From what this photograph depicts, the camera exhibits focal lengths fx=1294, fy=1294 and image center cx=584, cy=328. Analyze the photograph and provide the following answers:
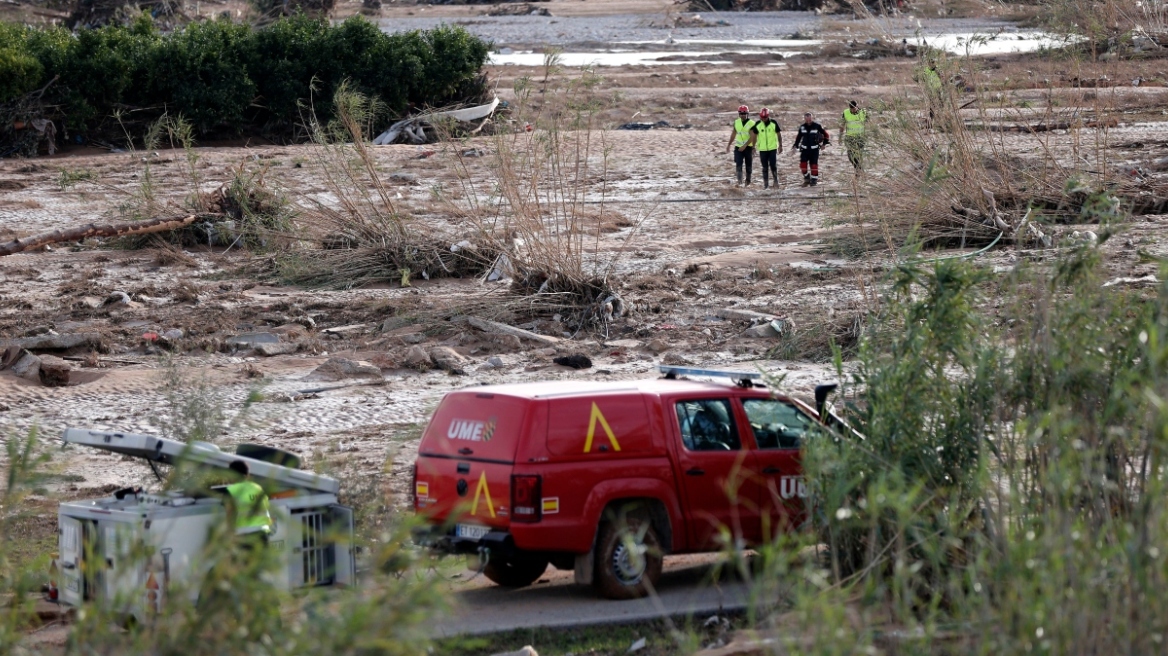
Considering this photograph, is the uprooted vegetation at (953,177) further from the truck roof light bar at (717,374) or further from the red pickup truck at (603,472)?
the red pickup truck at (603,472)

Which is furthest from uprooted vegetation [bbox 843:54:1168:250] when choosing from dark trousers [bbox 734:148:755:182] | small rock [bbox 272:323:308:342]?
small rock [bbox 272:323:308:342]

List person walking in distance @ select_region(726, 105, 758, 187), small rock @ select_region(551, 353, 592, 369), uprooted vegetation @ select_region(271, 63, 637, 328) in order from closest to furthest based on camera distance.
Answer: small rock @ select_region(551, 353, 592, 369) → uprooted vegetation @ select_region(271, 63, 637, 328) → person walking in distance @ select_region(726, 105, 758, 187)

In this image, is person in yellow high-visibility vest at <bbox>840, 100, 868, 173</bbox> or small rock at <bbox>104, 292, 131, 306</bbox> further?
small rock at <bbox>104, 292, 131, 306</bbox>

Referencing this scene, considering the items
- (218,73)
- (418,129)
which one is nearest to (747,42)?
(418,129)

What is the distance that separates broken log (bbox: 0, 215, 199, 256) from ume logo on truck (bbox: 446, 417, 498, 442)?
388 inches

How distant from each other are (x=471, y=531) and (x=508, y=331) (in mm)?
8246

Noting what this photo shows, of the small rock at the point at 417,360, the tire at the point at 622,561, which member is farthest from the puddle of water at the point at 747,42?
the tire at the point at 622,561

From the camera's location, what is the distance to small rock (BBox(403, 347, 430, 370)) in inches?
602

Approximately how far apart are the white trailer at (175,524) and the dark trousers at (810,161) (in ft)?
60.3

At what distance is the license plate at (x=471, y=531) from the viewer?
26.6ft

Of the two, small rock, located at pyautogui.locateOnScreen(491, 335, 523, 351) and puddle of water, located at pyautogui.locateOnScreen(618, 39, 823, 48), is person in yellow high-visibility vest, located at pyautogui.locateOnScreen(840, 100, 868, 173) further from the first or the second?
puddle of water, located at pyautogui.locateOnScreen(618, 39, 823, 48)

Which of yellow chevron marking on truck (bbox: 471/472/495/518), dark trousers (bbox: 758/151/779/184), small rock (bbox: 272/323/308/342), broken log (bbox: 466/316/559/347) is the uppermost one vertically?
dark trousers (bbox: 758/151/779/184)

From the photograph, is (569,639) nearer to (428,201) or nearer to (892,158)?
(892,158)

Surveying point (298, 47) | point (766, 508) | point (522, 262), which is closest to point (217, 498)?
point (766, 508)
